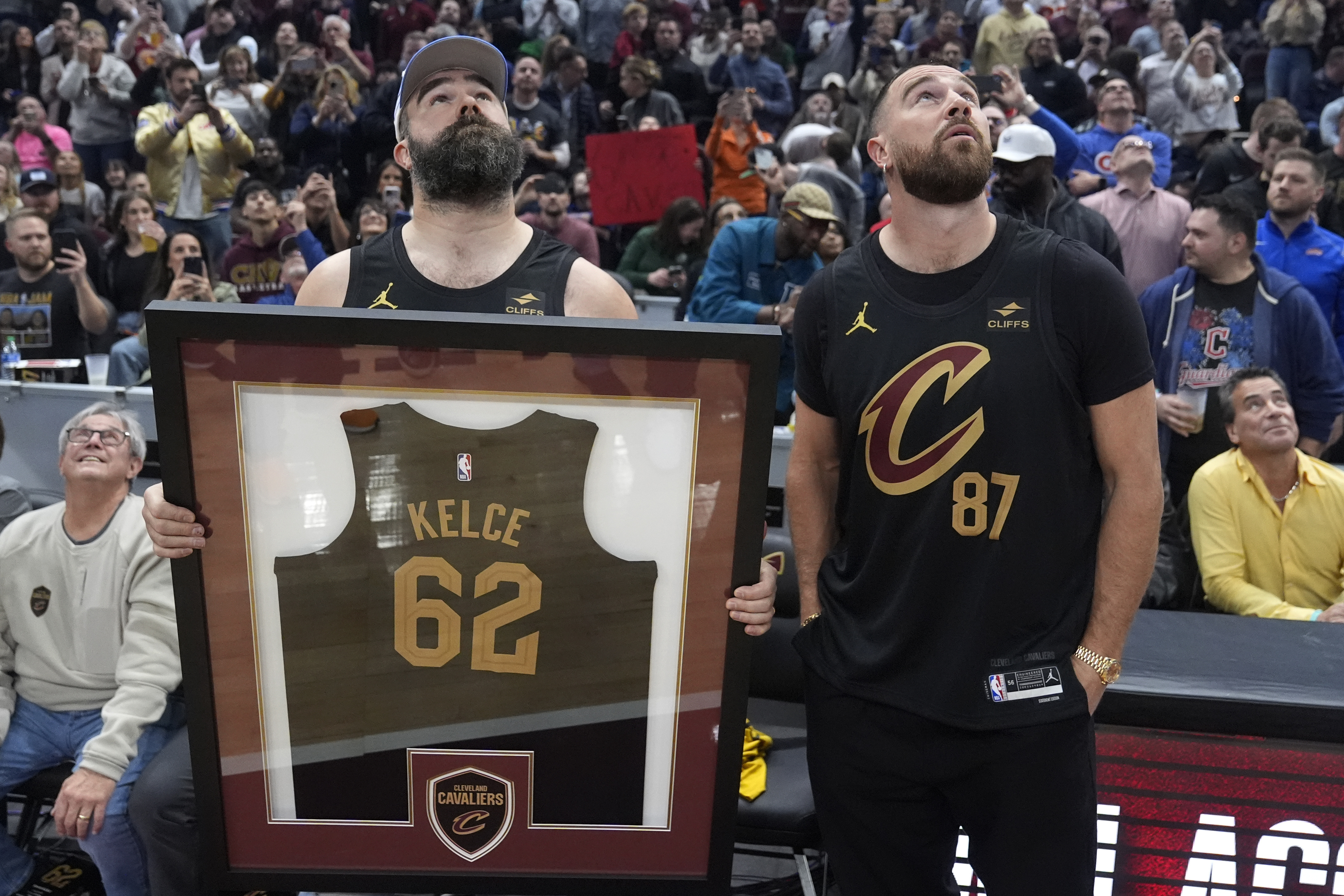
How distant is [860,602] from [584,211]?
7.88 metres

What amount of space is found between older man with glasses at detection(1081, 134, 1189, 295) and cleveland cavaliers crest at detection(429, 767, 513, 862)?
5.05 metres

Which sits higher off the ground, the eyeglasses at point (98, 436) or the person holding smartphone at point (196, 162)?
the person holding smartphone at point (196, 162)

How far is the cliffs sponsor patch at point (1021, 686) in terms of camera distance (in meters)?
2.09

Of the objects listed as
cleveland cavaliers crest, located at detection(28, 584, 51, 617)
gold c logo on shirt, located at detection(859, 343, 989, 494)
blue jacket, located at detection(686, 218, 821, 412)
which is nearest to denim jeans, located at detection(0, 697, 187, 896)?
cleveland cavaliers crest, located at detection(28, 584, 51, 617)

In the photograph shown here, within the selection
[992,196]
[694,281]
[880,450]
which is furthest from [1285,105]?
[880,450]

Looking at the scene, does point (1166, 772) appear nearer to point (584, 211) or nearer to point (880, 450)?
point (880, 450)

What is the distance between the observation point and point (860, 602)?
2.20 meters

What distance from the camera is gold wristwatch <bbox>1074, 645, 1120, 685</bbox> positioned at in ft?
6.98

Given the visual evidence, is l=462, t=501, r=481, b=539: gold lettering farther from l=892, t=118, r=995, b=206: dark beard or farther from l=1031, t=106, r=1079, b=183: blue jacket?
l=1031, t=106, r=1079, b=183: blue jacket

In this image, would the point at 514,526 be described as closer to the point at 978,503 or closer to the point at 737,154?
the point at 978,503

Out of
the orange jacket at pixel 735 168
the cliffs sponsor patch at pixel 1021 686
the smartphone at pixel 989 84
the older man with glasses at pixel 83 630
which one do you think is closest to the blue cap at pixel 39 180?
the orange jacket at pixel 735 168

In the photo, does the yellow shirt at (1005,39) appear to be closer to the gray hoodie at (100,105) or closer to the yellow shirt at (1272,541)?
the yellow shirt at (1272,541)

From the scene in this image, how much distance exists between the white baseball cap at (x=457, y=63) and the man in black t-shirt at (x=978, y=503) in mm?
784

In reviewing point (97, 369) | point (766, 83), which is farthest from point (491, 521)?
point (766, 83)
